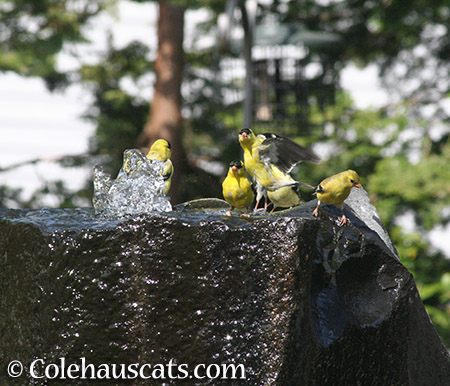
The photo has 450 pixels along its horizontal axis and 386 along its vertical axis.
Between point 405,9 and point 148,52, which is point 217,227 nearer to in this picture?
point 405,9


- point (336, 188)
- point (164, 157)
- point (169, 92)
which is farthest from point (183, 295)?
point (169, 92)

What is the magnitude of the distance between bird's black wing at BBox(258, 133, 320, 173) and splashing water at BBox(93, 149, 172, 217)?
0.54 metres

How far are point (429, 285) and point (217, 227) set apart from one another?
676 centimetres

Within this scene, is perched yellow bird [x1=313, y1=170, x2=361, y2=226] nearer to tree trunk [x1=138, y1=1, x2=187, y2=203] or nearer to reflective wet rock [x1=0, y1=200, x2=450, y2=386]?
reflective wet rock [x1=0, y1=200, x2=450, y2=386]

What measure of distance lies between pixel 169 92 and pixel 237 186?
5697 mm

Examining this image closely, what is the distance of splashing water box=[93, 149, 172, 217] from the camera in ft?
11.1

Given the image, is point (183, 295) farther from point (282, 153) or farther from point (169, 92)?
point (169, 92)

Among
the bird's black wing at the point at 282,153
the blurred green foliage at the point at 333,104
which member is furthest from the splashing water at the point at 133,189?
the blurred green foliage at the point at 333,104

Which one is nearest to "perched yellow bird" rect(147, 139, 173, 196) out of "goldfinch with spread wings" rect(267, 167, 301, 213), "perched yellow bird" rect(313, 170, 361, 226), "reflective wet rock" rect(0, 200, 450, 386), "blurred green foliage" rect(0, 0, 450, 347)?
"goldfinch with spread wings" rect(267, 167, 301, 213)

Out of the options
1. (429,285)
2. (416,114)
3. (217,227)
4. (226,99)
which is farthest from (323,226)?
(416,114)

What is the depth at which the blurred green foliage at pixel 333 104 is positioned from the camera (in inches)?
351

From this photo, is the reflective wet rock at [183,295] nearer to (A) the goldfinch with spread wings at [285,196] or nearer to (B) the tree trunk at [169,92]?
(A) the goldfinch with spread wings at [285,196]

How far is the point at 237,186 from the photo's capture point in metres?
3.51

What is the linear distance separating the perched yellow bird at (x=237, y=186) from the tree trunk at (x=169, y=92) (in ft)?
16.8
